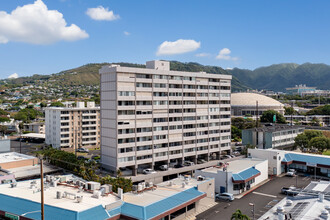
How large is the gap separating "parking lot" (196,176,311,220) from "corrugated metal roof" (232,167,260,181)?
3403 millimetres

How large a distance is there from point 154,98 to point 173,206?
39.1 meters

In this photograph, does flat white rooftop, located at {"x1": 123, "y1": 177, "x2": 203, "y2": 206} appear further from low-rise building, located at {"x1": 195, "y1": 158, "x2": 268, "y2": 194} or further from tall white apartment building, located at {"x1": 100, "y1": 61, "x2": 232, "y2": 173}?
tall white apartment building, located at {"x1": 100, "y1": 61, "x2": 232, "y2": 173}

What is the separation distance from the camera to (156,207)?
39.2 metres

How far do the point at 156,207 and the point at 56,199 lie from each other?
13044 mm

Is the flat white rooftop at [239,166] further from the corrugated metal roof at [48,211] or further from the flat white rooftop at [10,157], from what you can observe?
the flat white rooftop at [10,157]

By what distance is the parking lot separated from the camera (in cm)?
5061

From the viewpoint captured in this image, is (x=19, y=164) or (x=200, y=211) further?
(x=19, y=164)

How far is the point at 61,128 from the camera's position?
113 m

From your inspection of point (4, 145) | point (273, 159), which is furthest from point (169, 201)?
Result: point (4, 145)

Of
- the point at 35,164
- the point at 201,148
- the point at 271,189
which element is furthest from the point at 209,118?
the point at 35,164

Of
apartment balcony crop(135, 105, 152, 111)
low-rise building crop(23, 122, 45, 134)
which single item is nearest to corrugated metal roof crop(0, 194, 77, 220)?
apartment balcony crop(135, 105, 152, 111)

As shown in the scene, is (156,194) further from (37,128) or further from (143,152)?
(37,128)

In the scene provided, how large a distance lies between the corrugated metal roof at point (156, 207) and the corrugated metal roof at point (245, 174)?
63.3 ft

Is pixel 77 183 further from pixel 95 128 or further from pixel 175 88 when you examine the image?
pixel 95 128
